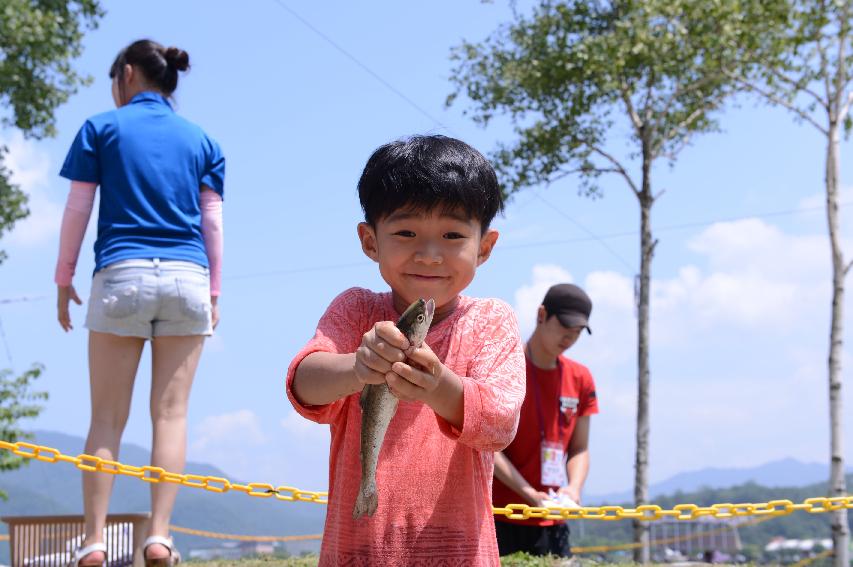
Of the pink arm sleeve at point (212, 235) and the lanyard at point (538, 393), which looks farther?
the lanyard at point (538, 393)

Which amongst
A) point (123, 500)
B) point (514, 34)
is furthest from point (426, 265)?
point (123, 500)

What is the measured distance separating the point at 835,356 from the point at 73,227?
390 inches

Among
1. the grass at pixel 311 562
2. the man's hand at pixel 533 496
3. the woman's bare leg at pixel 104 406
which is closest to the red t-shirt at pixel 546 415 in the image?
the man's hand at pixel 533 496

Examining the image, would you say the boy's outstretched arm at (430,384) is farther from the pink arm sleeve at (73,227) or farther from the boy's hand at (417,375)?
the pink arm sleeve at (73,227)

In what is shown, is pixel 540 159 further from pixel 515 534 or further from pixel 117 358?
pixel 117 358

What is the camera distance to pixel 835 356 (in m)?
11.6

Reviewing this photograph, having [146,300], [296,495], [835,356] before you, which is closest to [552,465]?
[296,495]

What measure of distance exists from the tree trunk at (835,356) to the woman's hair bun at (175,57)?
9.27m

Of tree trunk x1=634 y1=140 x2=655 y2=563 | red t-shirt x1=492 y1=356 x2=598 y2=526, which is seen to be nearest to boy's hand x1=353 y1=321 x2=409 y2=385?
red t-shirt x1=492 y1=356 x2=598 y2=526

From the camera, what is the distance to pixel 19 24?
49.3ft

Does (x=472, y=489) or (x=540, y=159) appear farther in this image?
(x=540, y=159)

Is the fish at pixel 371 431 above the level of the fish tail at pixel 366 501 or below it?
above

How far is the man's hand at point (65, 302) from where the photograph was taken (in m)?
4.62

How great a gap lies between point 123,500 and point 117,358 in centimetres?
19715
